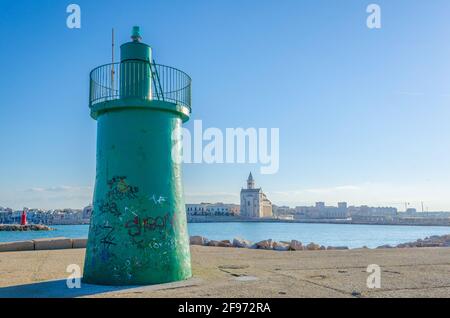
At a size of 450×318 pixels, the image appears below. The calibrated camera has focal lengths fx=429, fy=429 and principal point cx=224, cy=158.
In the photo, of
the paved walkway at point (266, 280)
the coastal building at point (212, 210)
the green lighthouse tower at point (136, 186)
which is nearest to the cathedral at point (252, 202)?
the coastal building at point (212, 210)

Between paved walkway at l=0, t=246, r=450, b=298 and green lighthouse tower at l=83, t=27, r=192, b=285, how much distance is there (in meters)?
Answer: 0.56

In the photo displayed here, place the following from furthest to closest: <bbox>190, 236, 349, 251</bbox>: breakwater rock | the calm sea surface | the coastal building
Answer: the coastal building
the calm sea surface
<bbox>190, 236, 349, 251</bbox>: breakwater rock

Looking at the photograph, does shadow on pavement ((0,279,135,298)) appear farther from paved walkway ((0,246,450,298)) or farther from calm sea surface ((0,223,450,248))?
calm sea surface ((0,223,450,248))

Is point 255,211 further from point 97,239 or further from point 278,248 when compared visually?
point 97,239

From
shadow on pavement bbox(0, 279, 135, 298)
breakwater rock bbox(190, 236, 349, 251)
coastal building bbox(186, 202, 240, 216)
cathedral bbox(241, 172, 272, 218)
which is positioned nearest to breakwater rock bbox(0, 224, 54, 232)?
coastal building bbox(186, 202, 240, 216)

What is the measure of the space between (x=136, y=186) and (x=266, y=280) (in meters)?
3.79

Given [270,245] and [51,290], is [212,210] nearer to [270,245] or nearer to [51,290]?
[270,245]

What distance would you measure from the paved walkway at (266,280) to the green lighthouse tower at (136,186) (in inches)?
22.1

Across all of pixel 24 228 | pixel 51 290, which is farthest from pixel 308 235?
pixel 51 290

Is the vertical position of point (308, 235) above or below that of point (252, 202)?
below

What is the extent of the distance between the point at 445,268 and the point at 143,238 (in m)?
8.88

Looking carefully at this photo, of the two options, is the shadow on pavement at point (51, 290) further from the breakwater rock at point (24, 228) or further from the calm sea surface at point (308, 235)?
the breakwater rock at point (24, 228)

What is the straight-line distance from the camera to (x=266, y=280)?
1021cm

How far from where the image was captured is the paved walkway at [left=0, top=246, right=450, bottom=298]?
8531 mm
